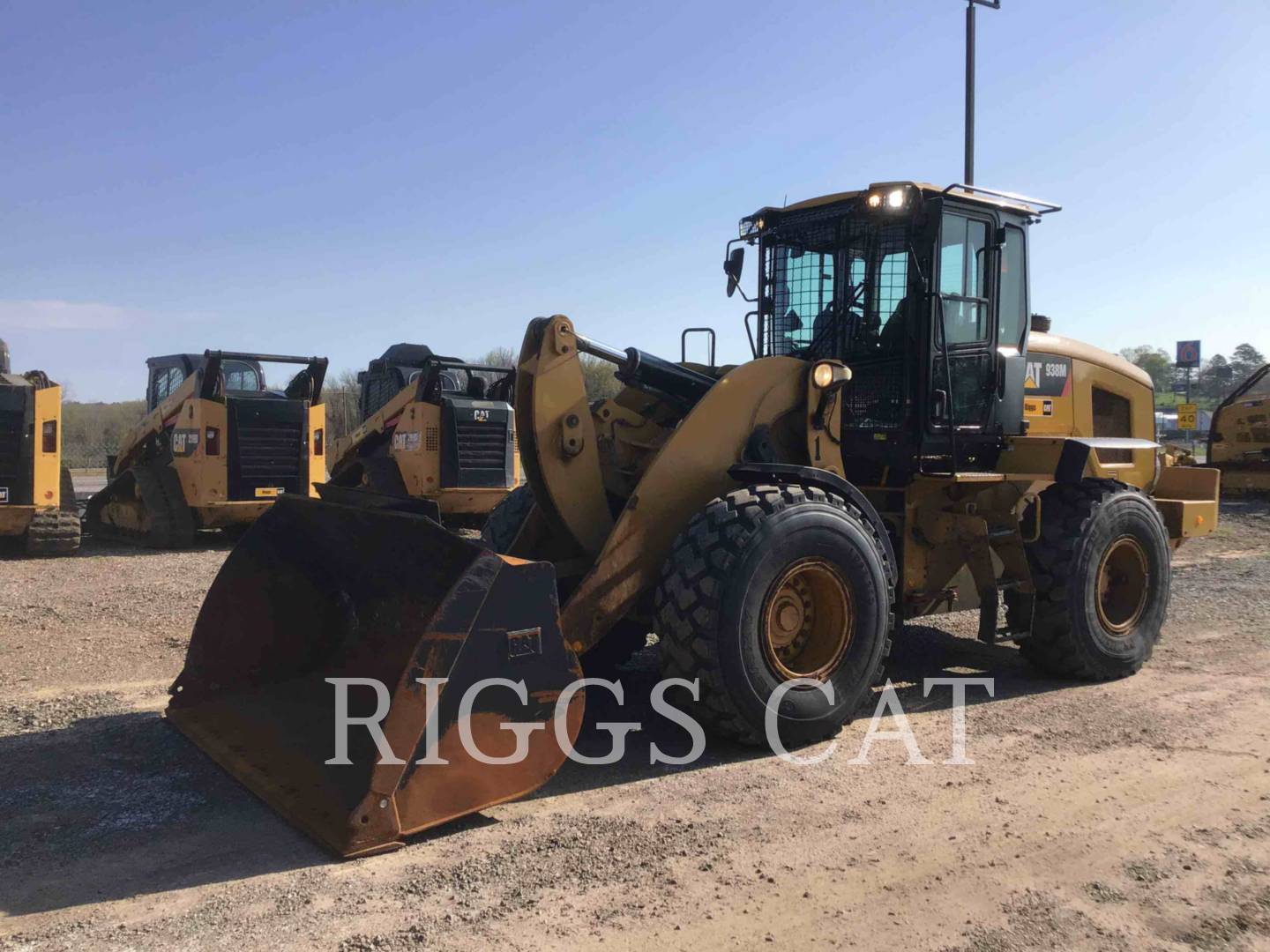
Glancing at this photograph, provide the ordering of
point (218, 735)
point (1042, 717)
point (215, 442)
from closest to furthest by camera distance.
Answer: point (218, 735) < point (1042, 717) < point (215, 442)

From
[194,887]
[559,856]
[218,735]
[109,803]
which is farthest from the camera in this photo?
[218,735]

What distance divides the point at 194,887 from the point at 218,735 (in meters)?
1.40

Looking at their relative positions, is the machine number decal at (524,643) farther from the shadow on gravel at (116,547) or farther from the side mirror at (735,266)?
the shadow on gravel at (116,547)

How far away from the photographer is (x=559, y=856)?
146 inches

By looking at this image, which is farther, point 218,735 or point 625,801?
point 218,735

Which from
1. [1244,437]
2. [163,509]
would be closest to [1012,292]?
[163,509]

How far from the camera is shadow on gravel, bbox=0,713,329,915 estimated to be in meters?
3.48

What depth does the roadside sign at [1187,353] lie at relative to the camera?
41.4 metres

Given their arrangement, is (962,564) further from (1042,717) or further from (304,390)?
(304,390)

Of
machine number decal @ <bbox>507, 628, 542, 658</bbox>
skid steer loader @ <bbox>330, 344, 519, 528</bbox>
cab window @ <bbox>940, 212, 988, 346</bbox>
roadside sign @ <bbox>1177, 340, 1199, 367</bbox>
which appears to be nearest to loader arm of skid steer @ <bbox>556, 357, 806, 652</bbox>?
machine number decal @ <bbox>507, 628, 542, 658</bbox>

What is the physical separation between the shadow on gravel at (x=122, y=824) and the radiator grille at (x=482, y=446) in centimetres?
873

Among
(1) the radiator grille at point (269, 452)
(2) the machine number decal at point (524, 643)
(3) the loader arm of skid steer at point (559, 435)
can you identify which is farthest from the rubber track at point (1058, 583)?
(1) the radiator grille at point (269, 452)

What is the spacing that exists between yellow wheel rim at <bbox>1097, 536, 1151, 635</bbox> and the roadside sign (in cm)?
3933

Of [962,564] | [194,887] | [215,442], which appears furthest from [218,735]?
[215,442]
